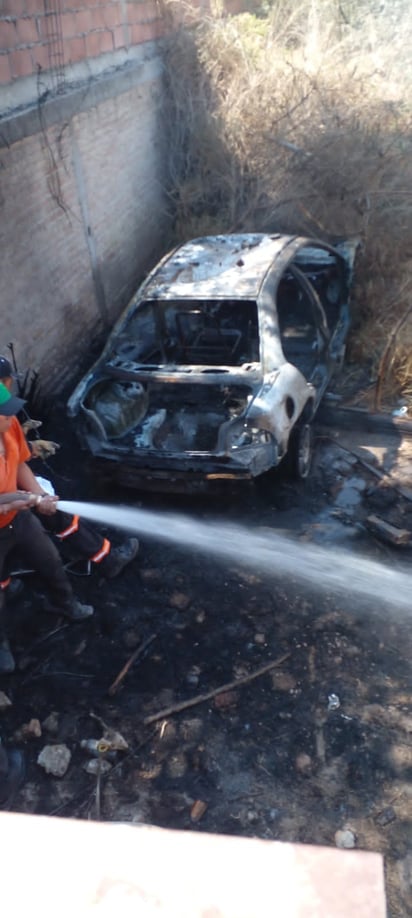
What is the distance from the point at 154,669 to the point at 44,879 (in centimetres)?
341

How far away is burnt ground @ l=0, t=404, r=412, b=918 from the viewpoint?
3381mm

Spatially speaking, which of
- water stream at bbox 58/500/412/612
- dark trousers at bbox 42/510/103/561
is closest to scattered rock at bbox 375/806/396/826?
water stream at bbox 58/500/412/612

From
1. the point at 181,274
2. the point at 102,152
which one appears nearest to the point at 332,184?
the point at 102,152

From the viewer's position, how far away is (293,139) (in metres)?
9.90

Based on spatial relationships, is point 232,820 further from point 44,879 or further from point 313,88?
point 313,88

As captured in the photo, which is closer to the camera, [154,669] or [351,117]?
[154,669]

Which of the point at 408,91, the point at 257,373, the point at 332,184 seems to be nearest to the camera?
the point at 257,373

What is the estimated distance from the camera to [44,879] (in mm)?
887

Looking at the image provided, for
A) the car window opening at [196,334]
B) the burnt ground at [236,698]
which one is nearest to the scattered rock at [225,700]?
the burnt ground at [236,698]

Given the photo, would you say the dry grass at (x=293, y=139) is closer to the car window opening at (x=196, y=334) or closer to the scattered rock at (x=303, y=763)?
the car window opening at (x=196, y=334)

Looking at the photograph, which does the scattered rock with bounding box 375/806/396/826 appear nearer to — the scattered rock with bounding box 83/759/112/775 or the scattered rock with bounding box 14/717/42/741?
the scattered rock with bounding box 83/759/112/775

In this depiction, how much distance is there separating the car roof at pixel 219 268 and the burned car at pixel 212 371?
0.04 feet

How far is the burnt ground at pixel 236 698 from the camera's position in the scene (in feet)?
11.1

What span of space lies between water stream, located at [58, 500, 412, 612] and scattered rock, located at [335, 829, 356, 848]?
1.55 meters
